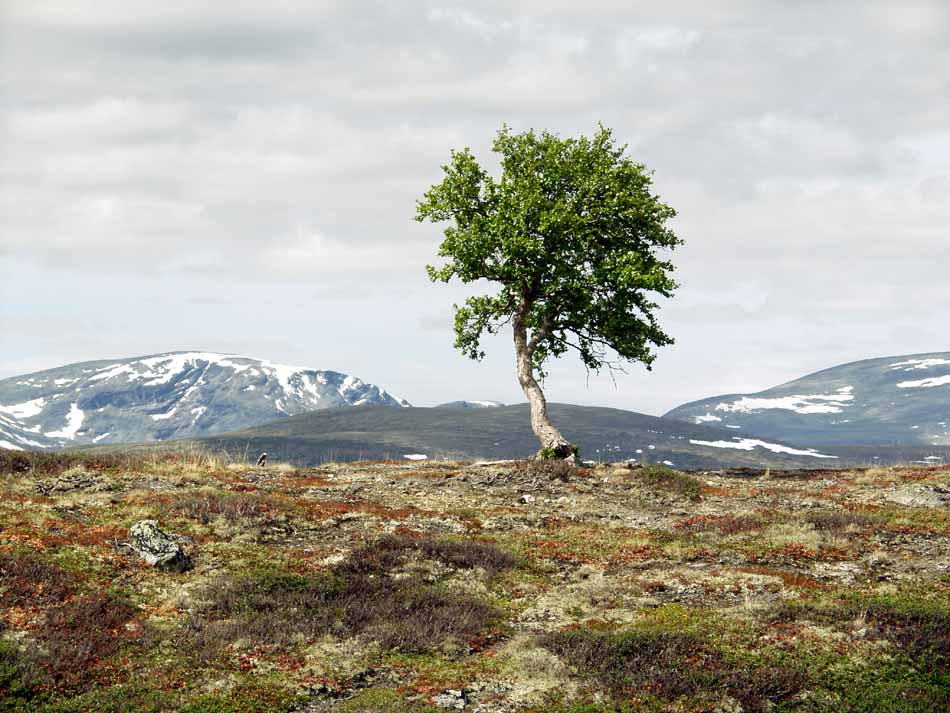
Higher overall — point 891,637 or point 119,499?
point 119,499

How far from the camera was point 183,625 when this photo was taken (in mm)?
17500

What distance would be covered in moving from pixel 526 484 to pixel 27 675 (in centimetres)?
2591

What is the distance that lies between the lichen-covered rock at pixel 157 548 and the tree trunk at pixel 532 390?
88.1 feet

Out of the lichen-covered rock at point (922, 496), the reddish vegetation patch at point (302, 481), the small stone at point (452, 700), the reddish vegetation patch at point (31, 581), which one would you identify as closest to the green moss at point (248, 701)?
the small stone at point (452, 700)

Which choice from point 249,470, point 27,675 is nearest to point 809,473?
point 249,470

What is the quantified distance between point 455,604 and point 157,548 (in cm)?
821

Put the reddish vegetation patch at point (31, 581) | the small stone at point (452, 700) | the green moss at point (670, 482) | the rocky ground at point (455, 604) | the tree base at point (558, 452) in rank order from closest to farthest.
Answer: the small stone at point (452, 700)
the rocky ground at point (455, 604)
the reddish vegetation patch at point (31, 581)
the green moss at point (670, 482)
the tree base at point (558, 452)

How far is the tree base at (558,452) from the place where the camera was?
146ft

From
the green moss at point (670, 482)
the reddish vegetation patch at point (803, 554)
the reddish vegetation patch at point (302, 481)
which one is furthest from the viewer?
the green moss at point (670, 482)

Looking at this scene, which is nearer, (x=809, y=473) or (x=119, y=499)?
(x=119, y=499)

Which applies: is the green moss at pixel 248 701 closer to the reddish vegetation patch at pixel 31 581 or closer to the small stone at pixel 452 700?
the small stone at pixel 452 700

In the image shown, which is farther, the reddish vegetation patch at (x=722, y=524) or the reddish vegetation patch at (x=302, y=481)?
the reddish vegetation patch at (x=302, y=481)

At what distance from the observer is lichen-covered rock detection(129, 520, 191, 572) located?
21078mm

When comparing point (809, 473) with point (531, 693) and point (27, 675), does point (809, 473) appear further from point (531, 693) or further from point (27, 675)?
point (27, 675)
